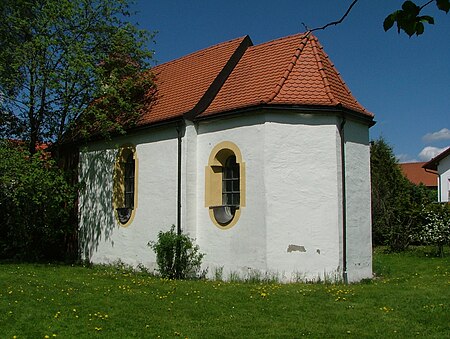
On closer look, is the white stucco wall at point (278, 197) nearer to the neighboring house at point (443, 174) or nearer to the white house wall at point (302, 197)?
the white house wall at point (302, 197)

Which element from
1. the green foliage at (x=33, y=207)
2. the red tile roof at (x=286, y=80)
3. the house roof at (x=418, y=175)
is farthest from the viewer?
the house roof at (x=418, y=175)

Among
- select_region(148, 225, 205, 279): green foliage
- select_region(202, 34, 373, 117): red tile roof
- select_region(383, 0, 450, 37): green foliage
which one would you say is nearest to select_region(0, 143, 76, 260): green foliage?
select_region(148, 225, 205, 279): green foliage

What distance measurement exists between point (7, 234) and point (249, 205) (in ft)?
33.7

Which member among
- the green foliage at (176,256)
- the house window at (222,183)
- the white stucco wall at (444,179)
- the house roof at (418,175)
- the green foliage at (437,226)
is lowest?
the green foliage at (176,256)

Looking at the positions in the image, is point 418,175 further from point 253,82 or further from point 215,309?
point 215,309

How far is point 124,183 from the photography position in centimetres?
1722

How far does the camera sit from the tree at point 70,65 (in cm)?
1623

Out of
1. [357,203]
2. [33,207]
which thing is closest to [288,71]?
[357,203]

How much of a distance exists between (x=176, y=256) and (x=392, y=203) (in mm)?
13779

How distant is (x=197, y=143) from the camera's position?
1496cm

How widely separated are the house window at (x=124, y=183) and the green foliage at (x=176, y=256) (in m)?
3.04

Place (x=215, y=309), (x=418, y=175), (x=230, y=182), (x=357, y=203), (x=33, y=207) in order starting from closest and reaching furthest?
1. (x=215, y=309)
2. (x=357, y=203)
3. (x=230, y=182)
4. (x=33, y=207)
5. (x=418, y=175)

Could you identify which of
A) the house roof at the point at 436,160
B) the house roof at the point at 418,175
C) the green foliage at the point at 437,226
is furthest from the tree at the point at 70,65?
the house roof at the point at 418,175

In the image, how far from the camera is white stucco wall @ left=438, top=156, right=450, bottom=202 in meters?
36.5
